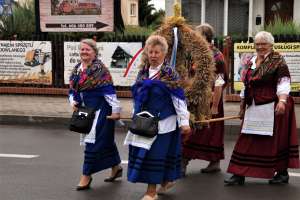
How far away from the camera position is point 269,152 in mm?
6805

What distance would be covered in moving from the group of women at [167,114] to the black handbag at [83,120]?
79mm

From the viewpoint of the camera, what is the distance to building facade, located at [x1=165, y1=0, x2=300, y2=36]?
21219mm

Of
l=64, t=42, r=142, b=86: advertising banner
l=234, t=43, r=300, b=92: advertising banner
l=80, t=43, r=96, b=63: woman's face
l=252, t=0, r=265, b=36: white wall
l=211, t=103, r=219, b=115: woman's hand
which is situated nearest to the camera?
l=80, t=43, r=96, b=63: woman's face

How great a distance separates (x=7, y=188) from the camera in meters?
6.82

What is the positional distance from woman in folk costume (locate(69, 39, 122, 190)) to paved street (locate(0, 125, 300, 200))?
342mm

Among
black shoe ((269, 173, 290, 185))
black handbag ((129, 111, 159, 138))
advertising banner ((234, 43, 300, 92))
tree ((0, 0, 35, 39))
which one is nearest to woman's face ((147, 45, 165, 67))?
black handbag ((129, 111, 159, 138))

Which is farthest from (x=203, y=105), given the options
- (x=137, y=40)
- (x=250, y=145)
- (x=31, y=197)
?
(x=137, y=40)

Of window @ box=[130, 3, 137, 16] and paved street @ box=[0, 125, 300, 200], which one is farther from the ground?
window @ box=[130, 3, 137, 16]

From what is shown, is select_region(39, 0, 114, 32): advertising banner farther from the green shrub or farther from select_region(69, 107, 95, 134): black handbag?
select_region(69, 107, 95, 134): black handbag

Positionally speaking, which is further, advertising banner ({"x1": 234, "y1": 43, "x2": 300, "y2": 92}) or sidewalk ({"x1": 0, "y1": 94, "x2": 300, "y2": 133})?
advertising banner ({"x1": 234, "y1": 43, "x2": 300, "y2": 92})

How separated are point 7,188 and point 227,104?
737 centimetres

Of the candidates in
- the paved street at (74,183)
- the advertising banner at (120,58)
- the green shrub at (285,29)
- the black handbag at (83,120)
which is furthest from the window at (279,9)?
the black handbag at (83,120)

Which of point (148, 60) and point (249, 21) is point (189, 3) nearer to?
point (249, 21)

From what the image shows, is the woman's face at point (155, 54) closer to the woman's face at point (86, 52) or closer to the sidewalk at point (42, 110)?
the woman's face at point (86, 52)
